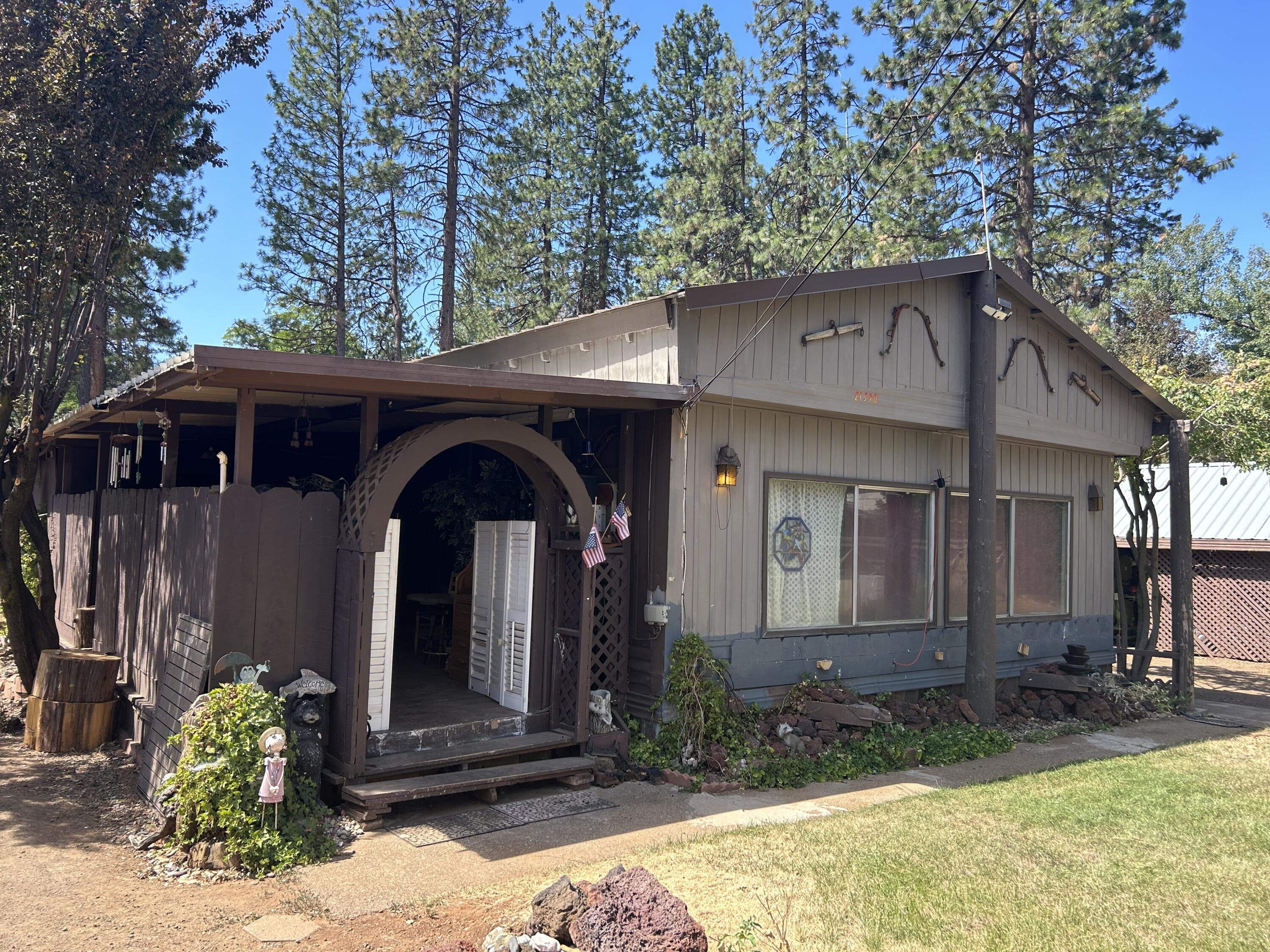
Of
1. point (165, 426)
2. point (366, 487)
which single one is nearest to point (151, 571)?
point (165, 426)

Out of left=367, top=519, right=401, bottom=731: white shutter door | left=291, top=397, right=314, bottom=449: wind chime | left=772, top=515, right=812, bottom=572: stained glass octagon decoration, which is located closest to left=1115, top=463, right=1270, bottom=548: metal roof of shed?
left=772, top=515, right=812, bottom=572: stained glass octagon decoration

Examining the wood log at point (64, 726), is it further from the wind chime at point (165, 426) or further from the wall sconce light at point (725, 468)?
the wall sconce light at point (725, 468)

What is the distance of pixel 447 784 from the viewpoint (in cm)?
607

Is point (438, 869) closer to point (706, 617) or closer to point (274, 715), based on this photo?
point (274, 715)

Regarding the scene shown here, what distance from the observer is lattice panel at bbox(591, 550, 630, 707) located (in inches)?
289

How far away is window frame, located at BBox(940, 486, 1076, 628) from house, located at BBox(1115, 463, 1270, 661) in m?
5.12

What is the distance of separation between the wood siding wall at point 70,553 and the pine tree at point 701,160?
40.6ft

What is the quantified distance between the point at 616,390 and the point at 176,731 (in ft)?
11.9

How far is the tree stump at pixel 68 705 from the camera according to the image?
755 centimetres

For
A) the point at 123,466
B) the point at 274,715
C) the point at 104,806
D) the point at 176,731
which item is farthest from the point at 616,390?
the point at 123,466

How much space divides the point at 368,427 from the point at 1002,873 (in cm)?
484

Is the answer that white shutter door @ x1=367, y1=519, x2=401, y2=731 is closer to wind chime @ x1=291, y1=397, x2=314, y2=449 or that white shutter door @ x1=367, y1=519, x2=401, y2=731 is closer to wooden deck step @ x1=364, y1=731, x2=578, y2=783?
wooden deck step @ x1=364, y1=731, x2=578, y2=783

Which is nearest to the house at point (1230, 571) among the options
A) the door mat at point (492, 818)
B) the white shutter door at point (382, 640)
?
the door mat at point (492, 818)

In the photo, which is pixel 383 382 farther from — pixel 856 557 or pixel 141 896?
pixel 856 557
